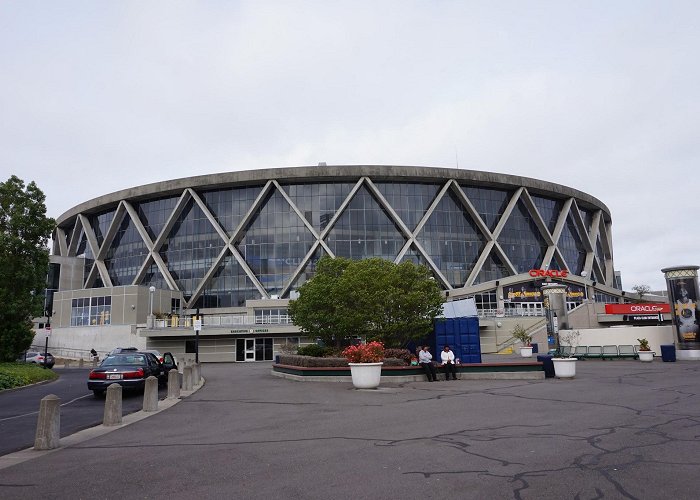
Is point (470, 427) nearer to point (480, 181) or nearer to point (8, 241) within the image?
point (8, 241)

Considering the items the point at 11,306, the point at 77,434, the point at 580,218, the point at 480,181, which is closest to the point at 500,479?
the point at 77,434

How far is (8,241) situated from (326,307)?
1622cm

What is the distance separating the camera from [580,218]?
253 ft

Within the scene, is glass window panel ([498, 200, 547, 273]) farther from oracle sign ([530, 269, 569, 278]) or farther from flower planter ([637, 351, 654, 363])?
flower planter ([637, 351, 654, 363])

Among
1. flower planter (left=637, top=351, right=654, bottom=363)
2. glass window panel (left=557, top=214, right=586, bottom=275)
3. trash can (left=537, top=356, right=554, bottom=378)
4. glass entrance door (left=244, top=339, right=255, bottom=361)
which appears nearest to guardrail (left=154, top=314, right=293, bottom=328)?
glass entrance door (left=244, top=339, right=255, bottom=361)

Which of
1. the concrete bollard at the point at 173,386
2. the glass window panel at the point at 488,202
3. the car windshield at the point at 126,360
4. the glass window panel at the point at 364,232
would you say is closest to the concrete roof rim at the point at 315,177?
the glass window panel at the point at 488,202

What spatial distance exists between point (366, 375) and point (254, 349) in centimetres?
3307

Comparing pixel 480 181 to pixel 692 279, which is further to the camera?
pixel 480 181

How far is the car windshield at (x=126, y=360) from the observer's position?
18.7 m

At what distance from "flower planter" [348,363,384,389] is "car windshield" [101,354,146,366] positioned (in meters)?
7.71

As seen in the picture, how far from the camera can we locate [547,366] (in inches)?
820

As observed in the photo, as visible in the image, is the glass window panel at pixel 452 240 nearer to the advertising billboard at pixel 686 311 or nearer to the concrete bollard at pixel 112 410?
the advertising billboard at pixel 686 311

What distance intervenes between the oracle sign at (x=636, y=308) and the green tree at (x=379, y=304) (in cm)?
3394

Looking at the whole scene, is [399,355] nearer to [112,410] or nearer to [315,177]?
[112,410]
